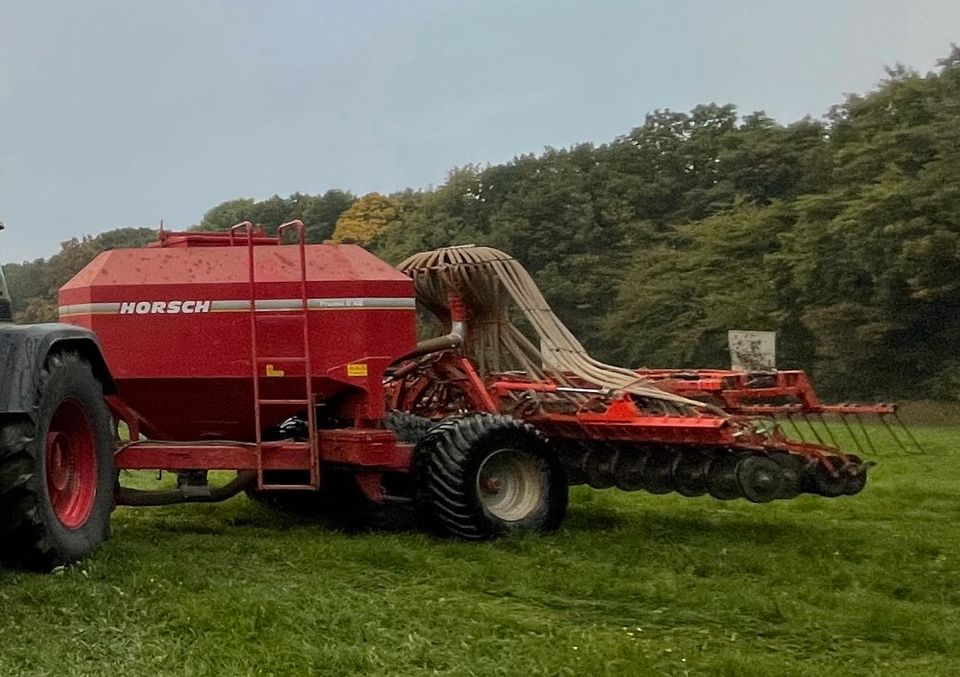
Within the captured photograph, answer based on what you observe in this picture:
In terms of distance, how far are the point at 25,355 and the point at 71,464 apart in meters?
0.91

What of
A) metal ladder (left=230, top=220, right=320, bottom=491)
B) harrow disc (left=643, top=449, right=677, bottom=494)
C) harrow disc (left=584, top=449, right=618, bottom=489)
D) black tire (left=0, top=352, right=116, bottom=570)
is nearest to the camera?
black tire (left=0, top=352, right=116, bottom=570)

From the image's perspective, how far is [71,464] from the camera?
645 centimetres

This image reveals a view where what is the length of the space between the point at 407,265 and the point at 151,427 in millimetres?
2682

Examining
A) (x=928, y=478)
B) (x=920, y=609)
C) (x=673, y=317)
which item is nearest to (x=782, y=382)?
(x=920, y=609)

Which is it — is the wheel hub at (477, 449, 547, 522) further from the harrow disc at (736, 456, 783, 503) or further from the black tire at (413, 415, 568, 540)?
the harrow disc at (736, 456, 783, 503)

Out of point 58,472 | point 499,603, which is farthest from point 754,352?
point 58,472

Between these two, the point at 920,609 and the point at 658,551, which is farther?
the point at 658,551

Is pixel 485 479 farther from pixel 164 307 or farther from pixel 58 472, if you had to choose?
pixel 58 472

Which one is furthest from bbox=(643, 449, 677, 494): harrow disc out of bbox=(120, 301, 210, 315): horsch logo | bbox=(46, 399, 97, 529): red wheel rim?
bbox=(46, 399, 97, 529): red wheel rim

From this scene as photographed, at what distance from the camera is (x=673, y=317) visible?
38.6 meters

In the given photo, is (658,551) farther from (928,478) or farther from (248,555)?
(928,478)

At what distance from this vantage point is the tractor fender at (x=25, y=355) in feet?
18.2

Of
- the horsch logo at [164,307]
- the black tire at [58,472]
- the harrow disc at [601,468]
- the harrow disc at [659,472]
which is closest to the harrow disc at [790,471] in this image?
the harrow disc at [659,472]

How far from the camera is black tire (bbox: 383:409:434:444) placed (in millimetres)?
8289
